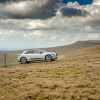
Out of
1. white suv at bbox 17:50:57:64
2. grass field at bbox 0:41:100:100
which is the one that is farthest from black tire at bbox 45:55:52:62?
grass field at bbox 0:41:100:100

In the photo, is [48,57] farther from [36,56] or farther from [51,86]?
[51,86]

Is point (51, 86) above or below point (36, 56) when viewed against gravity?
below

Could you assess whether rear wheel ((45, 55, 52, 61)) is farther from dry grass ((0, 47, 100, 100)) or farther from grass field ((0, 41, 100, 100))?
dry grass ((0, 47, 100, 100))

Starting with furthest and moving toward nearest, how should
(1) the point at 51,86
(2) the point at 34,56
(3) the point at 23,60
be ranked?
(2) the point at 34,56
(3) the point at 23,60
(1) the point at 51,86

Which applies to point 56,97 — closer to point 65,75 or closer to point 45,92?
point 45,92

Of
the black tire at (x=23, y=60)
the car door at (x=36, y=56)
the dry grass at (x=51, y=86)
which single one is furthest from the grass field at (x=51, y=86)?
the car door at (x=36, y=56)

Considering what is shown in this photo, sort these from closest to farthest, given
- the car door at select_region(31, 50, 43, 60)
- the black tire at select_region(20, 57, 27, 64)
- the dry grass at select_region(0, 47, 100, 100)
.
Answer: the dry grass at select_region(0, 47, 100, 100)
the black tire at select_region(20, 57, 27, 64)
the car door at select_region(31, 50, 43, 60)

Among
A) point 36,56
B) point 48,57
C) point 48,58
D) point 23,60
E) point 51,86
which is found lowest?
point 51,86

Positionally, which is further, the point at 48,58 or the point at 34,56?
the point at 34,56

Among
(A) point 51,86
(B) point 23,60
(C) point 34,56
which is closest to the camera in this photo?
(A) point 51,86

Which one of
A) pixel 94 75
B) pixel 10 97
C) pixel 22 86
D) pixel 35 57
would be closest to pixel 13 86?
pixel 22 86

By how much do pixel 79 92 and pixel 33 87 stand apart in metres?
2.89

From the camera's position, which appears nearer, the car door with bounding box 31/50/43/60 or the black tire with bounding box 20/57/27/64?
the black tire with bounding box 20/57/27/64

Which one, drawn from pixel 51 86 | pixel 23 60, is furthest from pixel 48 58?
pixel 51 86
